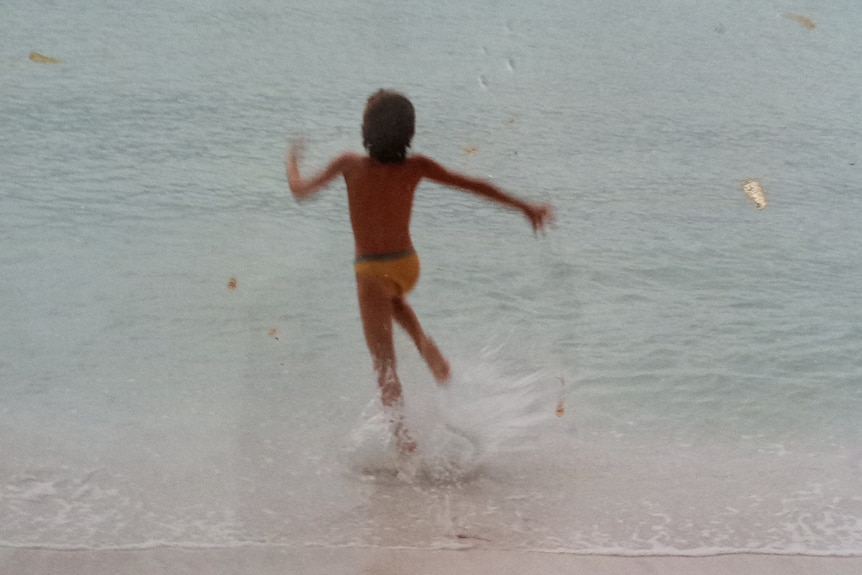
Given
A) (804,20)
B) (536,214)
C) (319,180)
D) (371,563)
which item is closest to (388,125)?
(319,180)

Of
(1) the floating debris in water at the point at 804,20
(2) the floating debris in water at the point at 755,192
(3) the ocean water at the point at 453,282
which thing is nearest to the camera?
(3) the ocean water at the point at 453,282

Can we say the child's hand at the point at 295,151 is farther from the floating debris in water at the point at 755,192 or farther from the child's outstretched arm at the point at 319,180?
the floating debris in water at the point at 755,192

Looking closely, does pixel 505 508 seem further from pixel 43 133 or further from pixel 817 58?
pixel 817 58

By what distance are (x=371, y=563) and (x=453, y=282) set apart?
7.53 ft

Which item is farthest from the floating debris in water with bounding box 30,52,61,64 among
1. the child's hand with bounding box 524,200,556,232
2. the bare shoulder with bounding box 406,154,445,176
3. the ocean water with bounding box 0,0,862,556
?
the child's hand with bounding box 524,200,556,232

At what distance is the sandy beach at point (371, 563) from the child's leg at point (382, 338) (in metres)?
0.60

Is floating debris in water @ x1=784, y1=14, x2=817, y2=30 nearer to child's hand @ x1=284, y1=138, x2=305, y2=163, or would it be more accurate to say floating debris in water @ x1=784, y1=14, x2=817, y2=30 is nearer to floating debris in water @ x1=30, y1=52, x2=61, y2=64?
floating debris in water @ x1=30, y1=52, x2=61, y2=64

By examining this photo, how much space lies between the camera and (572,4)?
6.58m

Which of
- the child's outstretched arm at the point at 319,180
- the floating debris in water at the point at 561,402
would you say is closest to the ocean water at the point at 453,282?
the floating debris in water at the point at 561,402

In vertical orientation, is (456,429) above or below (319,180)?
below

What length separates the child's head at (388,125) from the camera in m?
2.61

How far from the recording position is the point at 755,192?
5789mm

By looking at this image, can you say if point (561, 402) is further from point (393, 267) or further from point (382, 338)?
point (393, 267)

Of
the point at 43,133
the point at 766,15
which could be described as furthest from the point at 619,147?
the point at 43,133
